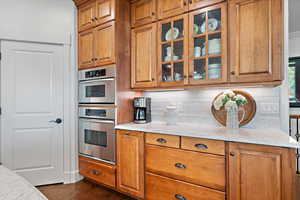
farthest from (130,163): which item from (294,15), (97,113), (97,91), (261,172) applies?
(294,15)

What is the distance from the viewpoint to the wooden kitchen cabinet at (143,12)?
2637 millimetres

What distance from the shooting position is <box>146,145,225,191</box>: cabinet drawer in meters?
1.86

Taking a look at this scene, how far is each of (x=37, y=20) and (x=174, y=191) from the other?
308cm

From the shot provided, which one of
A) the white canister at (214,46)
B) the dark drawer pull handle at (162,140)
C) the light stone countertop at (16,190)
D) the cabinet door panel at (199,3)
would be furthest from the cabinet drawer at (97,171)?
the cabinet door panel at (199,3)

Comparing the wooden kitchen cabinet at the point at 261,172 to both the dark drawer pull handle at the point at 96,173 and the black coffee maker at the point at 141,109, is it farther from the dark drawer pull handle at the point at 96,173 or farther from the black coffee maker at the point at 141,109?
the dark drawer pull handle at the point at 96,173

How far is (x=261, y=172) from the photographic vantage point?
1.64 meters

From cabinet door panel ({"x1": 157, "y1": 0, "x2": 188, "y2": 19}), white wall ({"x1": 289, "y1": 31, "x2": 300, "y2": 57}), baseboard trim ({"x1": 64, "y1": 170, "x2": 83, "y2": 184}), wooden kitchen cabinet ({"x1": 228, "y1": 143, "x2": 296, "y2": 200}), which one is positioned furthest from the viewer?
white wall ({"x1": 289, "y1": 31, "x2": 300, "y2": 57})

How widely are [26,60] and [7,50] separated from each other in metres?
0.26

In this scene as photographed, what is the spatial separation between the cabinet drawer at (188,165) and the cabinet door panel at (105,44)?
1334mm

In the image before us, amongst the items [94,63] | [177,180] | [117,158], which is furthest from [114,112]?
[177,180]

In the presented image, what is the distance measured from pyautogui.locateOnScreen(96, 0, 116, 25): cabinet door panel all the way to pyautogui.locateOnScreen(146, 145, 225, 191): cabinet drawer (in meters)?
1.82

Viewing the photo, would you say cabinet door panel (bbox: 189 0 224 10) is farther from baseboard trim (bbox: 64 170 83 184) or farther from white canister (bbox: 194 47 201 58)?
baseboard trim (bbox: 64 170 83 184)

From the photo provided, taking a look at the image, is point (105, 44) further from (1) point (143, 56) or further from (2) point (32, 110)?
(2) point (32, 110)

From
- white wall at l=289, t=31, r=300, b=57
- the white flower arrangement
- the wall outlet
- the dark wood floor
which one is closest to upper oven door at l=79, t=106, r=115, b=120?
the dark wood floor
